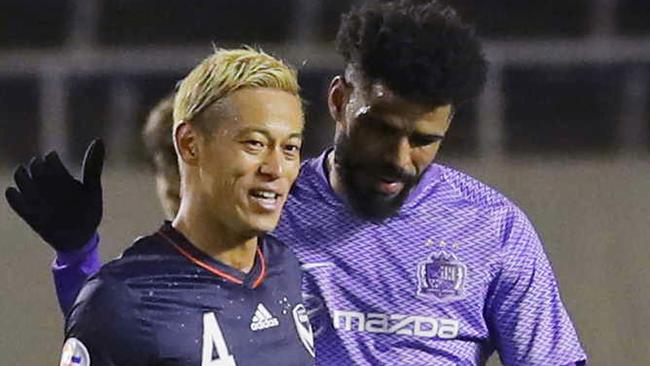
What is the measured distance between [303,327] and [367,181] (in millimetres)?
176

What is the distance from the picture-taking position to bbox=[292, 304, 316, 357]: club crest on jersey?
1200 millimetres

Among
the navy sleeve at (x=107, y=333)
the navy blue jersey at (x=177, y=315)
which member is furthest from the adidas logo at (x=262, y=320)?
the navy sleeve at (x=107, y=333)

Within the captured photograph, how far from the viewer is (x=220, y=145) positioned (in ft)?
3.66

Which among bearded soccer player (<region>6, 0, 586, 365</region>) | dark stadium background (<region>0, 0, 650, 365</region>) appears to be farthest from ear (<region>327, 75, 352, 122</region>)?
dark stadium background (<region>0, 0, 650, 365</region>)

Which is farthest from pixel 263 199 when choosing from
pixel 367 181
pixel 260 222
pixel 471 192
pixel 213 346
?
pixel 471 192

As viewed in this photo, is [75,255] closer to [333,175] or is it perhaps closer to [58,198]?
[58,198]

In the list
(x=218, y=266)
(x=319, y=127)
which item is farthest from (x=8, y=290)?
(x=218, y=266)

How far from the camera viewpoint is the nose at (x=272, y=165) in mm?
1112

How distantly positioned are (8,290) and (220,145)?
6.02 ft

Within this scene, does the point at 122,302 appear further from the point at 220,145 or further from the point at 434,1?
the point at 434,1

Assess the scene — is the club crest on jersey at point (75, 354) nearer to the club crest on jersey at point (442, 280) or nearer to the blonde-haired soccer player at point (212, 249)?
the blonde-haired soccer player at point (212, 249)

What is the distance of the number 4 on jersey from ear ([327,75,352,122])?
32cm

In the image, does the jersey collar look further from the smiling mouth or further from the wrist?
the wrist

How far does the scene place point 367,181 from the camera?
52.0 inches
